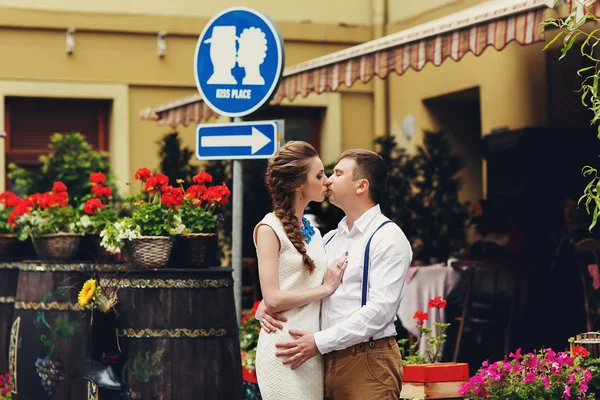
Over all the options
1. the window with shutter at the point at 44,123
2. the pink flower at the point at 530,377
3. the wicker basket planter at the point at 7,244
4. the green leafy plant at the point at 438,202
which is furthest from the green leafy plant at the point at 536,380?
the window with shutter at the point at 44,123

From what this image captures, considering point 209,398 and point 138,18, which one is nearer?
point 209,398

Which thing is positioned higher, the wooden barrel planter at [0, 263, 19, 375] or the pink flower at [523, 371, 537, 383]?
the wooden barrel planter at [0, 263, 19, 375]

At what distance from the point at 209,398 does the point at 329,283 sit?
1.66m

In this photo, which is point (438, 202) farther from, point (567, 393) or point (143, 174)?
point (567, 393)

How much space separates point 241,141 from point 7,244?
2132 mm

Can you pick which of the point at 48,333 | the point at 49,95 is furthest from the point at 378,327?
the point at 49,95

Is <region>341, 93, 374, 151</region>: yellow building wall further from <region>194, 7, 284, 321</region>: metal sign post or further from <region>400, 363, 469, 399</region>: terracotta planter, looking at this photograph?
<region>400, 363, 469, 399</region>: terracotta planter

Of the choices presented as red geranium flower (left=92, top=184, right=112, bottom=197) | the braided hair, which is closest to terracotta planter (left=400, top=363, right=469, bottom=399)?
the braided hair

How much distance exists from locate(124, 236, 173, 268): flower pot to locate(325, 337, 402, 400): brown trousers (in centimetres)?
179

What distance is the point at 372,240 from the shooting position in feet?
13.9

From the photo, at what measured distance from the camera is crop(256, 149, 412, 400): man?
4172 millimetres

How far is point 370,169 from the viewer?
433 centimetres

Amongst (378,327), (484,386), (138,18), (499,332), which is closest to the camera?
(378,327)

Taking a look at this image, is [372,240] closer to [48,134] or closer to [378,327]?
[378,327]
